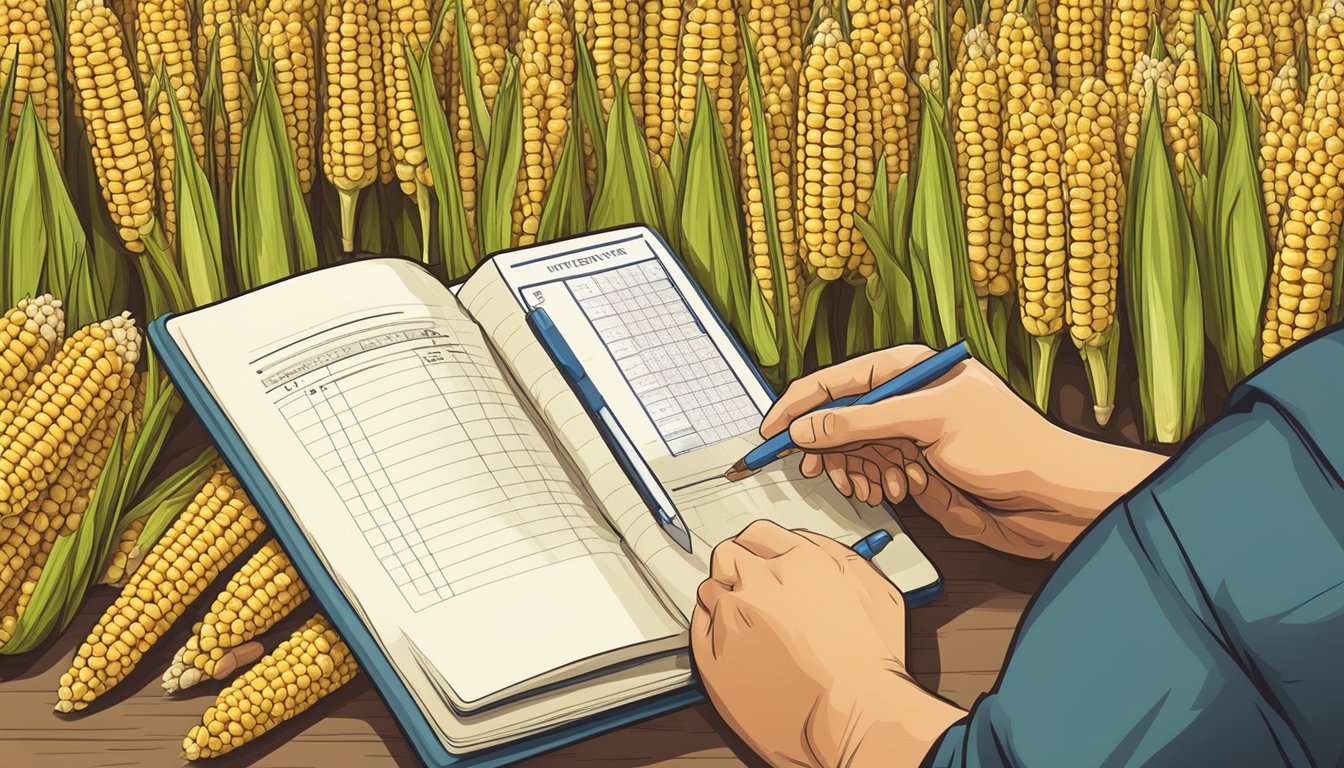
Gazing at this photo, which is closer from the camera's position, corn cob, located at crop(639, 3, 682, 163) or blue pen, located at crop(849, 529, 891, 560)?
blue pen, located at crop(849, 529, 891, 560)

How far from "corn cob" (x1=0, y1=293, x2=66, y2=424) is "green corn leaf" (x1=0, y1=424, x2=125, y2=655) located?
78mm

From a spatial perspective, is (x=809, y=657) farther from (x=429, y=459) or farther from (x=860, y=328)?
(x=860, y=328)

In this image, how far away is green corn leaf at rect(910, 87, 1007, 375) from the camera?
110cm

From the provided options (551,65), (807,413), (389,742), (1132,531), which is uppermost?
(551,65)

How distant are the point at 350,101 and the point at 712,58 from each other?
324mm

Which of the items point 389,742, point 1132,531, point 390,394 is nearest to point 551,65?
point 390,394

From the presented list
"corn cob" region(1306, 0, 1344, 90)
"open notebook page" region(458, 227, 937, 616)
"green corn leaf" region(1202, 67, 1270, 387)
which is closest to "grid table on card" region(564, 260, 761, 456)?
"open notebook page" region(458, 227, 937, 616)

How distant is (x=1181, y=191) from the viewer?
109 centimetres

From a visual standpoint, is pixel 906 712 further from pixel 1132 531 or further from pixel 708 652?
pixel 1132 531

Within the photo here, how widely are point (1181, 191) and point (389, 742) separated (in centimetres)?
80

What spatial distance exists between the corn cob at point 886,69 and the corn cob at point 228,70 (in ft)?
1.77

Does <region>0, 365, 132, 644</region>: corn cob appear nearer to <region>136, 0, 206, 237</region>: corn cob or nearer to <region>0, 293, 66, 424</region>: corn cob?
<region>0, 293, 66, 424</region>: corn cob

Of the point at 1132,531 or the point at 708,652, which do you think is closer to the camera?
the point at 1132,531

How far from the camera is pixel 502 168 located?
113cm
